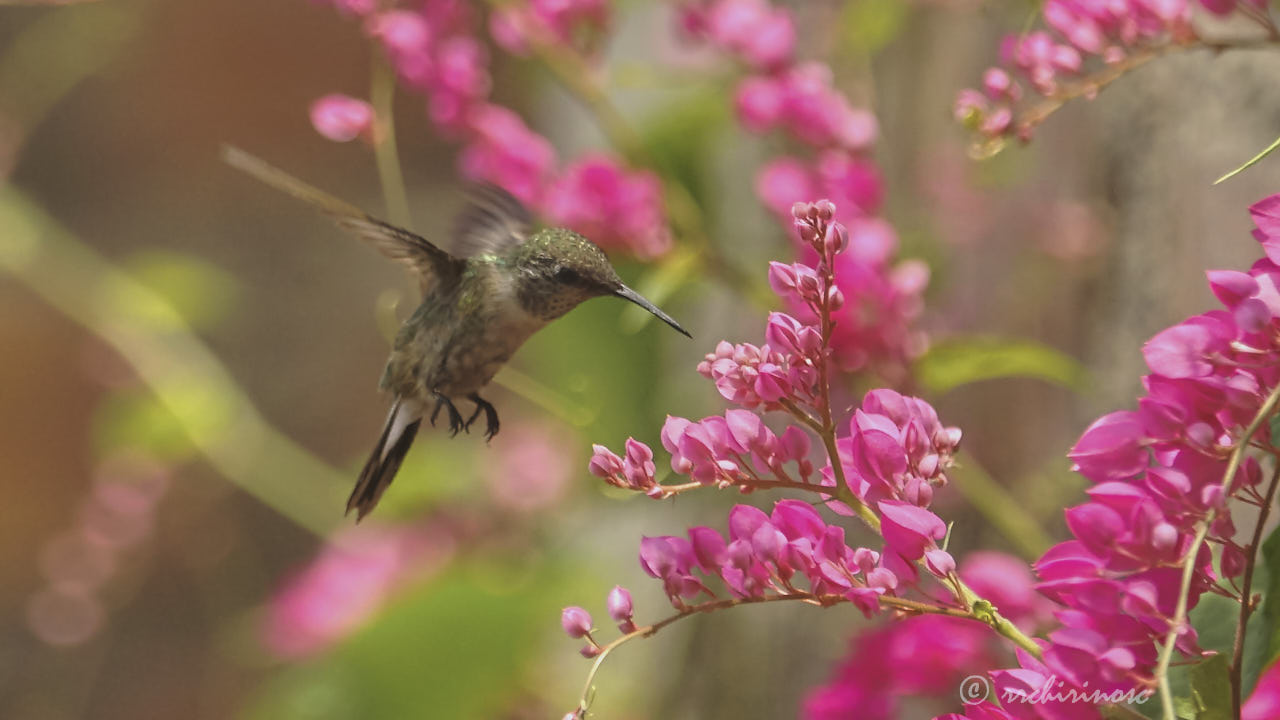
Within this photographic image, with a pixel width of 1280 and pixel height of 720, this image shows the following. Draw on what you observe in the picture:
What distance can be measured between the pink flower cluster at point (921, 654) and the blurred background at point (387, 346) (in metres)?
0.13

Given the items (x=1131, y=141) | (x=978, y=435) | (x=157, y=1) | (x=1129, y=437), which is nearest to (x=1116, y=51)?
(x=1129, y=437)

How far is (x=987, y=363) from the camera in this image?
2.23 ft

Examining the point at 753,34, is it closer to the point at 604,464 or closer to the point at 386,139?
the point at 386,139

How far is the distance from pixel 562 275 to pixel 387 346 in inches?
69.4

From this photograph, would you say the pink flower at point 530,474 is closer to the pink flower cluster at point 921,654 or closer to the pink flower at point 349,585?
the pink flower at point 349,585

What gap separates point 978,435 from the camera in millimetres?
1047

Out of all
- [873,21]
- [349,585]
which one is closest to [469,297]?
[873,21]

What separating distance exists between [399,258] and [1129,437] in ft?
1.40

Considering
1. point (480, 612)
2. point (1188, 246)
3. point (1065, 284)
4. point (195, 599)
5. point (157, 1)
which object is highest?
point (1188, 246)

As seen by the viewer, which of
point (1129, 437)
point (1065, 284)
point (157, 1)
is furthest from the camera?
point (157, 1)

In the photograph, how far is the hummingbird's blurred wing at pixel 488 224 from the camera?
25.3 inches

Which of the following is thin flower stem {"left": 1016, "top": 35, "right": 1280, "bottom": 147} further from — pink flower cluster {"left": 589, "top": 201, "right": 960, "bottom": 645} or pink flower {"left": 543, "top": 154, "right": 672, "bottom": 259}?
pink flower {"left": 543, "top": 154, "right": 672, "bottom": 259}

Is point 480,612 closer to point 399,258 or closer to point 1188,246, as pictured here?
point 399,258
